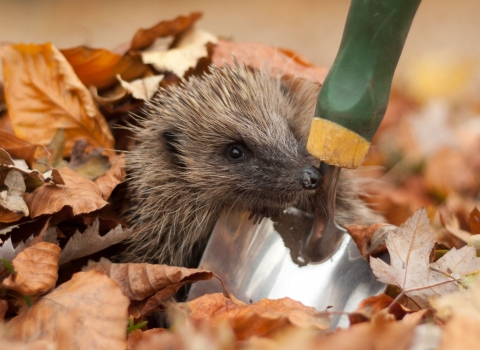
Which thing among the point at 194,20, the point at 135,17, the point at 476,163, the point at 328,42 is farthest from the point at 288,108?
the point at 135,17

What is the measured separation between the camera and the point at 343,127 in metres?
2.06

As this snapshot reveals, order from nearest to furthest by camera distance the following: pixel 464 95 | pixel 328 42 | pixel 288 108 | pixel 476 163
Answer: pixel 288 108
pixel 476 163
pixel 464 95
pixel 328 42

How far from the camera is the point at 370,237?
237 centimetres

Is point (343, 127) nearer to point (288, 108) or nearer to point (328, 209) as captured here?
point (328, 209)

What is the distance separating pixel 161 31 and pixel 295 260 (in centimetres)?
178

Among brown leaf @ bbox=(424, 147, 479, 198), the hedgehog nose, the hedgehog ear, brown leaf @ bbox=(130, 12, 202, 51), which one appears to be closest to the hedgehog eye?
the hedgehog ear

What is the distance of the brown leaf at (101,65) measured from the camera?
3170 mm

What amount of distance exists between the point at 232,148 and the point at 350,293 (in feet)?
2.91

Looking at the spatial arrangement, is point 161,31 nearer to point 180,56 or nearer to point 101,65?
point 180,56

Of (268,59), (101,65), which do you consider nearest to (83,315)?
(101,65)

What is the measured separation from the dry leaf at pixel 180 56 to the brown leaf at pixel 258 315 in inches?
59.2

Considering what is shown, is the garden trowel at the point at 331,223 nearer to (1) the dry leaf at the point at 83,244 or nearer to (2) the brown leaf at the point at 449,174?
(1) the dry leaf at the point at 83,244

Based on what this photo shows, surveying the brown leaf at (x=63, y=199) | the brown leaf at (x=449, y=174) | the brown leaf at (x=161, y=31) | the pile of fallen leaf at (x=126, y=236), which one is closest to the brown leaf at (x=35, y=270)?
the pile of fallen leaf at (x=126, y=236)

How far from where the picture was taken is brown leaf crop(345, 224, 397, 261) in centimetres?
231
